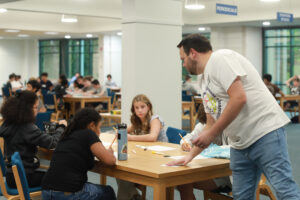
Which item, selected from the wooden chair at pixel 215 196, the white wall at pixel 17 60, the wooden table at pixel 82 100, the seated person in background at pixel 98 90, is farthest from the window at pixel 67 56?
the wooden chair at pixel 215 196

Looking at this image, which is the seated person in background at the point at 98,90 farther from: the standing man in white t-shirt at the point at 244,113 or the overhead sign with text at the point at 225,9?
the standing man in white t-shirt at the point at 244,113

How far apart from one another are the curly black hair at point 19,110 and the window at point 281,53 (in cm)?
1580

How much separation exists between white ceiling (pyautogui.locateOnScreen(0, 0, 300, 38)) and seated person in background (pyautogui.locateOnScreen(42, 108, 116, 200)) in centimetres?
1014

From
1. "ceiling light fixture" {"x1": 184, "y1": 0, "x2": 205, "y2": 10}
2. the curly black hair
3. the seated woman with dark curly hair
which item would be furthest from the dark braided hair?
"ceiling light fixture" {"x1": 184, "y1": 0, "x2": 205, "y2": 10}

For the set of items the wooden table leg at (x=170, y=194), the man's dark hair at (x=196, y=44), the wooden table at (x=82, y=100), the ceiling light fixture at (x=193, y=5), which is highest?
the ceiling light fixture at (x=193, y=5)

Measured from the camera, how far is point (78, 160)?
3430mm

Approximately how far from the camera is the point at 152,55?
753 centimetres

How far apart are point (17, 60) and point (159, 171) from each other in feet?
88.3

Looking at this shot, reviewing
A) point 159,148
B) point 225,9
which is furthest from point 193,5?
point 159,148

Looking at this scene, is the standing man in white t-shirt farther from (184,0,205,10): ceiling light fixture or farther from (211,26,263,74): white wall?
(211,26,263,74): white wall

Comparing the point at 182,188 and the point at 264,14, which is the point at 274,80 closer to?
the point at 264,14

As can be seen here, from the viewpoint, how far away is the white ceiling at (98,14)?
13.2 meters

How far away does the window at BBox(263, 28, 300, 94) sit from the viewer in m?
18.7

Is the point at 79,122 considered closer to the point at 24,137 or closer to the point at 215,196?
the point at 24,137
